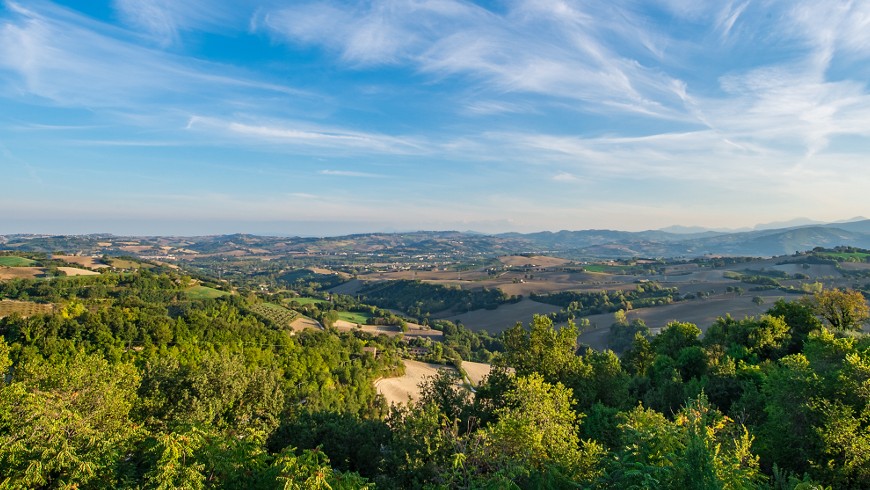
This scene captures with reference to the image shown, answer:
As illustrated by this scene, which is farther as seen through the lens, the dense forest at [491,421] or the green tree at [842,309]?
the green tree at [842,309]

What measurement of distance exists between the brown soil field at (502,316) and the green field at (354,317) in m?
31.7

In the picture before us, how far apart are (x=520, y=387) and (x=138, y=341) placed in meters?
51.1

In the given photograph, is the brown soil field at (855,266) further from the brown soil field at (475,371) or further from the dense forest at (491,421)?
→ the brown soil field at (475,371)

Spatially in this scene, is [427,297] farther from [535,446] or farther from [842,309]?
[535,446]

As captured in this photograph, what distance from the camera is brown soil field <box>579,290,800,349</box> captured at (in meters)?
95.6

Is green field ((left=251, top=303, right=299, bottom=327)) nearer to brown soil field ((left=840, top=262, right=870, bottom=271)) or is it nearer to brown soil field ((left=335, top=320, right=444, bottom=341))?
brown soil field ((left=335, top=320, right=444, bottom=341))

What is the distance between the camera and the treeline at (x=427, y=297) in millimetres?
158250

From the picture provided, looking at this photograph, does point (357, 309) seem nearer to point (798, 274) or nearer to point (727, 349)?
point (727, 349)

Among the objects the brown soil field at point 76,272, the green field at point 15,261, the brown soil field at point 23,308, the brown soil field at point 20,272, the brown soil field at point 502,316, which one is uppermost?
the green field at point 15,261

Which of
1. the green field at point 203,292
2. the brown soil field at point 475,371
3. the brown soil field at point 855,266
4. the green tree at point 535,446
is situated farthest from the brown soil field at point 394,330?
the brown soil field at point 855,266

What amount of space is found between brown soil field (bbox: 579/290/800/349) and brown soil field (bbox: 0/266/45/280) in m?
127

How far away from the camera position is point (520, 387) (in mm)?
20828

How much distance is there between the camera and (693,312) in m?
104

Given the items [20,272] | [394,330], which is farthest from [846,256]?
[20,272]
